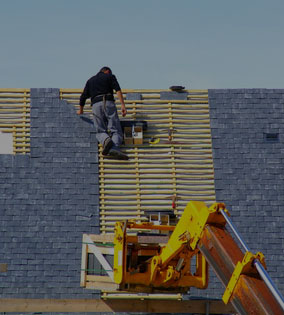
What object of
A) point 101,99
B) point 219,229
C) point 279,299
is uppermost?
point 101,99

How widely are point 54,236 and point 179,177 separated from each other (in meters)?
3.36

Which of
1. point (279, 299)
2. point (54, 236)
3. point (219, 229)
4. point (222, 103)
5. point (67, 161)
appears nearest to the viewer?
point (279, 299)

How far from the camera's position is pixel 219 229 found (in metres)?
10.3

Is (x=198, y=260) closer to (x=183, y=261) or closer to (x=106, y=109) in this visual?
(x=183, y=261)

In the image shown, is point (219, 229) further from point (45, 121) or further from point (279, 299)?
point (45, 121)

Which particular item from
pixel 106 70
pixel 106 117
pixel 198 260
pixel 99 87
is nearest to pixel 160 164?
pixel 106 117

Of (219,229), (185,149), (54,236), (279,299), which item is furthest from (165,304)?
(279,299)

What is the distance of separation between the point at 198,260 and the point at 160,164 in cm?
529

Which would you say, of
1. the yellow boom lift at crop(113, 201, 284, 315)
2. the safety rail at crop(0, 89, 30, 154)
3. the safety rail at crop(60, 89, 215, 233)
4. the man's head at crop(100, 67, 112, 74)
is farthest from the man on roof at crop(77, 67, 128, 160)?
the yellow boom lift at crop(113, 201, 284, 315)

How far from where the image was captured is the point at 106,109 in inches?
704

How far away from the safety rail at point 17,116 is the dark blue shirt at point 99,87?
150cm

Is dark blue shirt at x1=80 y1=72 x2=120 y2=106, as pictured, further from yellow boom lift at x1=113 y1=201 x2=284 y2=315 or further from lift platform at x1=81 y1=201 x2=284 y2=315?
yellow boom lift at x1=113 y1=201 x2=284 y2=315

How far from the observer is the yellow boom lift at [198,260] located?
9117 mm

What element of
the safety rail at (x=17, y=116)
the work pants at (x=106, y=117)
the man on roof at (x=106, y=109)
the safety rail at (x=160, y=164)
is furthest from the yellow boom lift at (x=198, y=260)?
the safety rail at (x=17, y=116)
